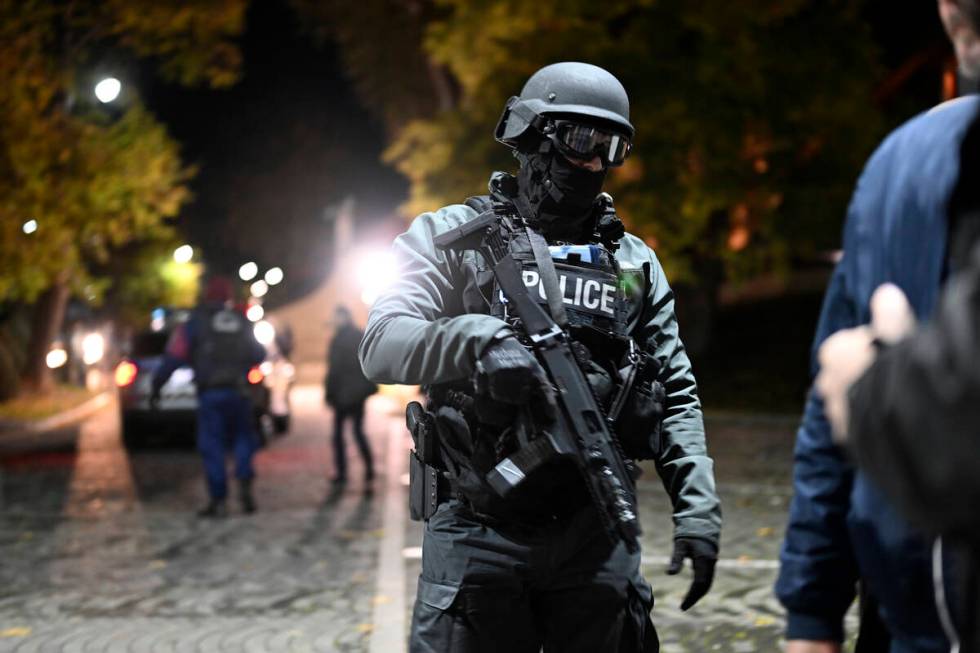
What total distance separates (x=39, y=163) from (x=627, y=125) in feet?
65.0

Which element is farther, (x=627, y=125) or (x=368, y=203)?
(x=368, y=203)

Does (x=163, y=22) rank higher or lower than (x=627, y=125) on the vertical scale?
higher

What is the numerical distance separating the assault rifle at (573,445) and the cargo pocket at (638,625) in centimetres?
25

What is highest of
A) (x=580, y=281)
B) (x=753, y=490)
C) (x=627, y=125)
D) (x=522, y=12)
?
(x=522, y=12)

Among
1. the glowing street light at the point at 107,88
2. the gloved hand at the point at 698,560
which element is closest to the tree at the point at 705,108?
the glowing street light at the point at 107,88

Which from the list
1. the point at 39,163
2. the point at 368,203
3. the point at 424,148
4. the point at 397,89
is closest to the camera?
the point at 39,163

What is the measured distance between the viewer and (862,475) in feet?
5.23

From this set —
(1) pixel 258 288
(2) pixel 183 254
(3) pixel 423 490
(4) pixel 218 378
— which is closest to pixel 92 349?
(4) pixel 218 378

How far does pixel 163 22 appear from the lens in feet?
79.3

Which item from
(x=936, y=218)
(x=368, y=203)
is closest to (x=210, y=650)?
(x=936, y=218)

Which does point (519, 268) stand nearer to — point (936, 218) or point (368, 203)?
point (936, 218)

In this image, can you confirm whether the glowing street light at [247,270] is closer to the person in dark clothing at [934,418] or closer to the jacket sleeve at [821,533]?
the jacket sleeve at [821,533]

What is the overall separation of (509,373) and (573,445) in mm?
267

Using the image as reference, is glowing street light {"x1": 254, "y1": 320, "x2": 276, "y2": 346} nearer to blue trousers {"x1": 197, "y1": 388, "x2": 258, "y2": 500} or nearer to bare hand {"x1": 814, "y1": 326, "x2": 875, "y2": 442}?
blue trousers {"x1": 197, "y1": 388, "x2": 258, "y2": 500}
